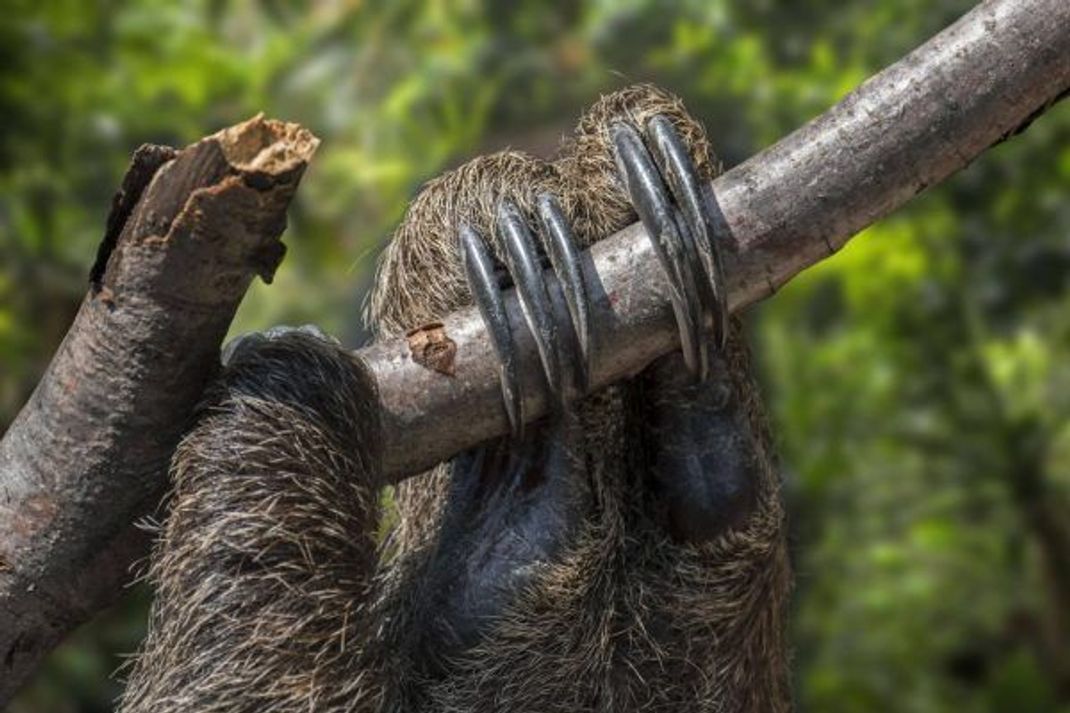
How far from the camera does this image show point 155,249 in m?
2.12

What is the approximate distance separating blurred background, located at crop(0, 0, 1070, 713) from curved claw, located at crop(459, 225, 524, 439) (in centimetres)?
344

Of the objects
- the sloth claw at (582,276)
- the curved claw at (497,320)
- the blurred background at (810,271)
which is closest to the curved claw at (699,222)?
the sloth claw at (582,276)

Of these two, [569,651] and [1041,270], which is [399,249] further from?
[1041,270]

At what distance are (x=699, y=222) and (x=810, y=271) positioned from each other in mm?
6865

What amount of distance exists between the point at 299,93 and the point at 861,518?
3.94 m

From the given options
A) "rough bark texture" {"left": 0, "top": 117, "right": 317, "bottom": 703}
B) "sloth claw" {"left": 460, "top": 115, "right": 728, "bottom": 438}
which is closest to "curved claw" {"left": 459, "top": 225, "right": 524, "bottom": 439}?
"sloth claw" {"left": 460, "top": 115, "right": 728, "bottom": 438}

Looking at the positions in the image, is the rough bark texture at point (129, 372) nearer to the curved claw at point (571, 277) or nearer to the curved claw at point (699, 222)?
the curved claw at point (571, 277)

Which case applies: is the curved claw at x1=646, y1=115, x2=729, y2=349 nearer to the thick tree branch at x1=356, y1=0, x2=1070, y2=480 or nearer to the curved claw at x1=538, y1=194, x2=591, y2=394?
the thick tree branch at x1=356, y1=0, x2=1070, y2=480

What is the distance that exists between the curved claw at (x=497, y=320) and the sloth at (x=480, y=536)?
6 centimetres

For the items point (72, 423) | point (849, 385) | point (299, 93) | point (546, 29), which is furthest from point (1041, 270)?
point (72, 423)

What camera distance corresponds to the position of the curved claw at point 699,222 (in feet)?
7.94

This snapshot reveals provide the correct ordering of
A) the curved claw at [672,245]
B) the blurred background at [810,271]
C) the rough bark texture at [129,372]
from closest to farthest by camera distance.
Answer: the rough bark texture at [129,372], the curved claw at [672,245], the blurred background at [810,271]

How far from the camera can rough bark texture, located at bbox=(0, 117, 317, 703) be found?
2.08 metres

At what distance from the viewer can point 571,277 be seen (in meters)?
2.46
